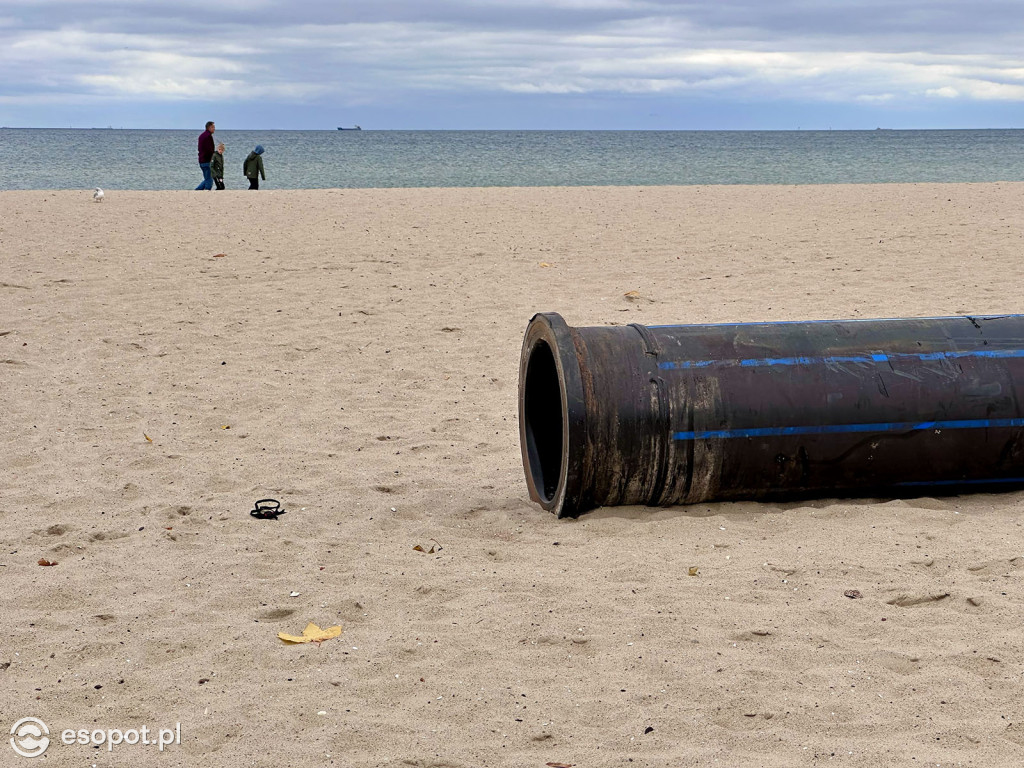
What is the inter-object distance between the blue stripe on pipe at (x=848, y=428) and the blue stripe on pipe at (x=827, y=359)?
297mm

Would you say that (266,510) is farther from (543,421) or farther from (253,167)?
(253,167)

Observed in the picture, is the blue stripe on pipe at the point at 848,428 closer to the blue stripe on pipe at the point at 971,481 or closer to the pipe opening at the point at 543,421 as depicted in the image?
the blue stripe on pipe at the point at 971,481

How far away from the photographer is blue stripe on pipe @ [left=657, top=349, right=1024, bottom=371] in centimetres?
458

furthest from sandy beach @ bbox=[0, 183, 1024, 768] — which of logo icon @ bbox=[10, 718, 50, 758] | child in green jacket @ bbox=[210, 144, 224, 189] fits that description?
child in green jacket @ bbox=[210, 144, 224, 189]

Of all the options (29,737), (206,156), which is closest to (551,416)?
(29,737)

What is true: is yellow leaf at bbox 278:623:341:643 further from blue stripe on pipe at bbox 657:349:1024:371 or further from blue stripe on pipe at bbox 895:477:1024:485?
blue stripe on pipe at bbox 895:477:1024:485

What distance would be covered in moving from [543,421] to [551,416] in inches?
3.5

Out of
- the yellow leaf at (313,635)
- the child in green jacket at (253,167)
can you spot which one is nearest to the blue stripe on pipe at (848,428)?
the yellow leaf at (313,635)

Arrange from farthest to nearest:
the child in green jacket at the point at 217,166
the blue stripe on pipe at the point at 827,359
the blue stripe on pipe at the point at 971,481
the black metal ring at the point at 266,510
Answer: the child in green jacket at the point at 217,166 → the black metal ring at the point at 266,510 → the blue stripe on pipe at the point at 971,481 → the blue stripe on pipe at the point at 827,359

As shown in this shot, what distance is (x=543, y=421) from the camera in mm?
5730

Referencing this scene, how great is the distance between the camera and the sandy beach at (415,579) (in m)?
3.01

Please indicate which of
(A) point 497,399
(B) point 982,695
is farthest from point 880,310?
(B) point 982,695

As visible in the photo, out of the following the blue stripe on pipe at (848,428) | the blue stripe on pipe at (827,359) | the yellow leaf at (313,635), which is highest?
the blue stripe on pipe at (827,359)

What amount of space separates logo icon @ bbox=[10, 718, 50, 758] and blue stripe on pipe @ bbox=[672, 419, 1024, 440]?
2702 mm
